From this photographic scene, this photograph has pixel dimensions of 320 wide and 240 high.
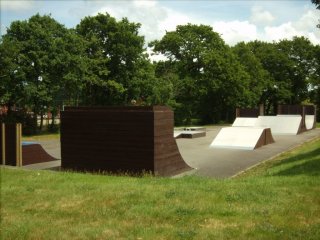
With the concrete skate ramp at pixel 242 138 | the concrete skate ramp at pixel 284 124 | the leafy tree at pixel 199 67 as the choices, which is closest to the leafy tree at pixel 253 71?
the leafy tree at pixel 199 67

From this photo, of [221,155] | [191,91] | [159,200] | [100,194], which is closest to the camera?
[159,200]

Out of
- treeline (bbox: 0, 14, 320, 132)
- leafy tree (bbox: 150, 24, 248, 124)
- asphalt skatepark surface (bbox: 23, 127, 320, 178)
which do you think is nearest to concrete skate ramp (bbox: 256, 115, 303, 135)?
asphalt skatepark surface (bbox: 23, 127, 320, 178)

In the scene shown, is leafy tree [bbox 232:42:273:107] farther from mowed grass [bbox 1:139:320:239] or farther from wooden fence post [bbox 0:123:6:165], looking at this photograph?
mowed grass [bbox 1:139:320:239]

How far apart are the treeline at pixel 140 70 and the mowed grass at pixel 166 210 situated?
20497 millimetres

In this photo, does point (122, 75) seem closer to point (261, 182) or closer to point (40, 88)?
point (40, 88)

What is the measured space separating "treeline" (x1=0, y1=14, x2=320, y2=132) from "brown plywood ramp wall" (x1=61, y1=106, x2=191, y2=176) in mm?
15065

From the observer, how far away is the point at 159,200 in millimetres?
6633

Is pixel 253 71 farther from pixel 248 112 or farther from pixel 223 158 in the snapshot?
pixel 223 158

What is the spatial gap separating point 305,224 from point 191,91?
1489 inches

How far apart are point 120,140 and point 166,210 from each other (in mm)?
5867

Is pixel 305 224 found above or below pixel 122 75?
below

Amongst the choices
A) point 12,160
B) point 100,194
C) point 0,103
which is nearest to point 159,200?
point 100,194

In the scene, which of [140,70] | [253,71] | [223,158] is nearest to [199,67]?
[253,71]

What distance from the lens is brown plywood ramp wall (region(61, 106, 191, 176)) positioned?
36.8ft
